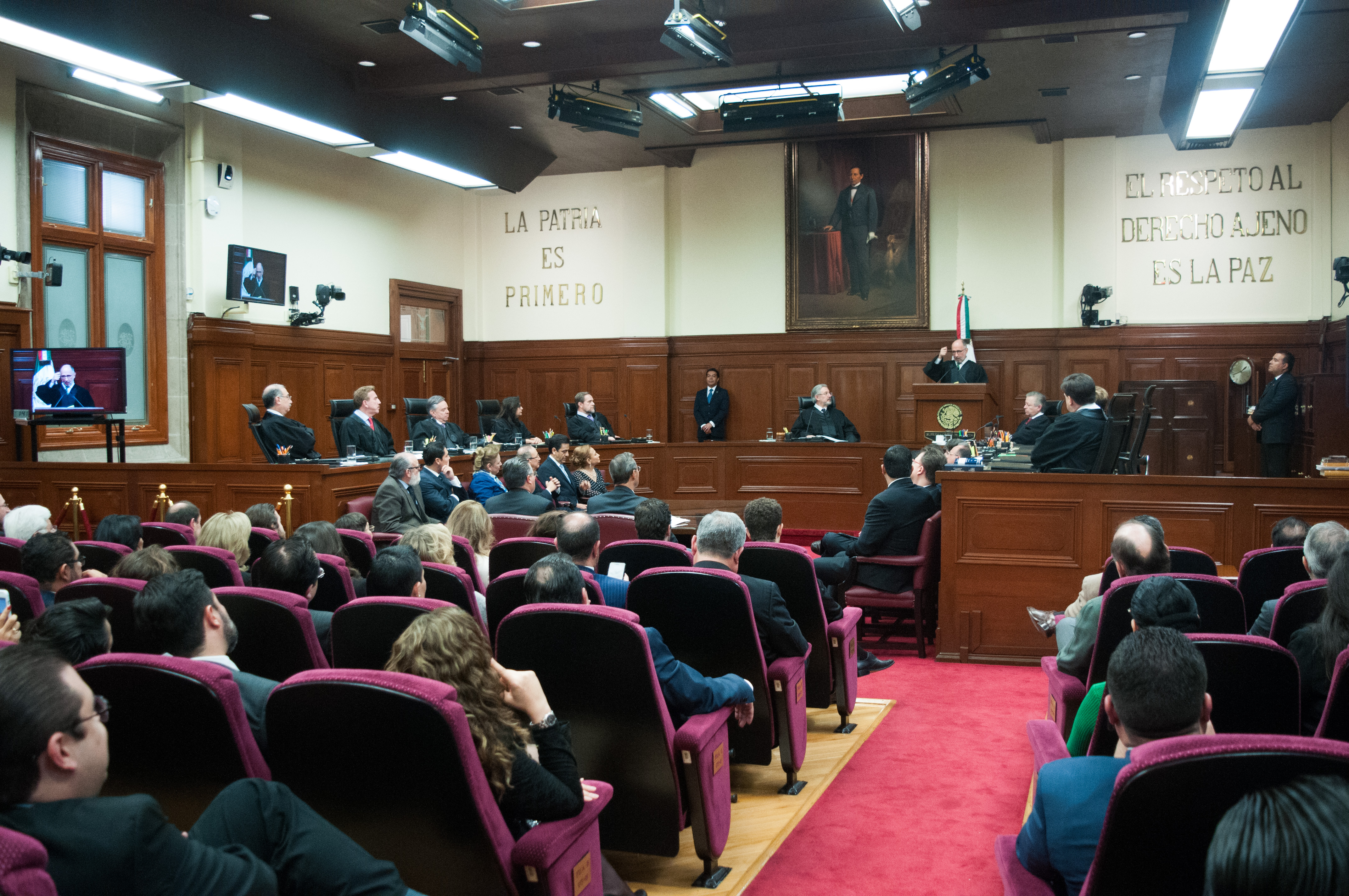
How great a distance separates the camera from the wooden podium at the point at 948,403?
9852 millimetres

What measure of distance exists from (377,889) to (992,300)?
11.3 metres

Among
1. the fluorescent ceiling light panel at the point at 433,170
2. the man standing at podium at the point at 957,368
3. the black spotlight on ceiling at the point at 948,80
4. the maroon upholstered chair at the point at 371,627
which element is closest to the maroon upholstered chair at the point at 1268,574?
the maroon upholstered chair at the point at 371,627

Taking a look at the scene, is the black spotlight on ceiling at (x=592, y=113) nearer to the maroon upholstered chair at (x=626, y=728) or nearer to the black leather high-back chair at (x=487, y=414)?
the black leather high-back chair at (x=487, y=414)

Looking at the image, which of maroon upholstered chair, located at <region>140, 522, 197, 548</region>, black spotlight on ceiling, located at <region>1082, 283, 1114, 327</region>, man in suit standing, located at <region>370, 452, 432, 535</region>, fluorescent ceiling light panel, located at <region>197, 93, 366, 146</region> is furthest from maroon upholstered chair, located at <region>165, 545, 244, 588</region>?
black spotlight on ceiling, located at <region>1082, 283, 1114, 327</region>

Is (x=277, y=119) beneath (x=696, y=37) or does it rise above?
above

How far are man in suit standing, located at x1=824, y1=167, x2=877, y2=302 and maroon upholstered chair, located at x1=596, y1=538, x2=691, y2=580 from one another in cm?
869

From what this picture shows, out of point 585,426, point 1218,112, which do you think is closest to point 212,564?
point 585,426

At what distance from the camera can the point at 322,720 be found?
1.83m

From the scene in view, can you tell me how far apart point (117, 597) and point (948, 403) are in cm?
813

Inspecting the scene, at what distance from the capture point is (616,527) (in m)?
5.75

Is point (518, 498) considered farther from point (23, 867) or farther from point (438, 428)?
point (23, 867)

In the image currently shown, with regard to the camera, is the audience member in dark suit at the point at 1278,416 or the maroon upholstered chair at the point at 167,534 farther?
the audience member in dark suit at the point at 1278,416

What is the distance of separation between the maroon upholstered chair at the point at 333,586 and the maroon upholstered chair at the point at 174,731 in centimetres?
164

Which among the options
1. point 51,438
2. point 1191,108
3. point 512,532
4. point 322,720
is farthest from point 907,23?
point 51,438
